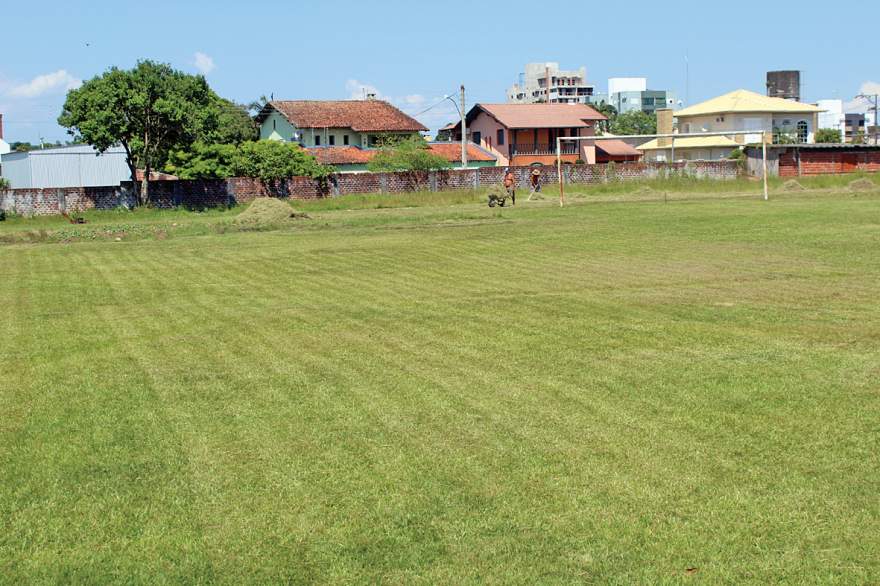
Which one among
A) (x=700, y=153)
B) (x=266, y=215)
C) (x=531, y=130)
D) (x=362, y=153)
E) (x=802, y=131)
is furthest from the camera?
(x=802, y=131)

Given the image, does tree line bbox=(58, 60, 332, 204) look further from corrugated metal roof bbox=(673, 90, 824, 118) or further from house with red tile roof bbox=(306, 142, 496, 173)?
corrugated metal roof bbox=(673, 90, 824, 118)

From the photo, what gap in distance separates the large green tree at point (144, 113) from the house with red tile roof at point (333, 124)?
30.0 m

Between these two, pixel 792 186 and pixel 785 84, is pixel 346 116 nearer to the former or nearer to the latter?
pixel 792 186

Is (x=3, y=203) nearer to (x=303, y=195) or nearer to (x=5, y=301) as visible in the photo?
(x=303, y=195)

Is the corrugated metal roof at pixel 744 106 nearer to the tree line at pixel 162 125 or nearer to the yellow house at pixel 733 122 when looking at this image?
the yellow house at pixel 733 122

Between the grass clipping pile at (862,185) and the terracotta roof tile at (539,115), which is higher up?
the terracotta roof tile at (539,115)

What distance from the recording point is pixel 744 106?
99875mm

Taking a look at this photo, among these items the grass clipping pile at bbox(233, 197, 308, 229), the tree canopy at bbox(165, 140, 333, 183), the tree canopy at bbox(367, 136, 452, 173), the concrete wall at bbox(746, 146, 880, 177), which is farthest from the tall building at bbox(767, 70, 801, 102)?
the grass clipping pile at bbox(233, 197, 308, 229)

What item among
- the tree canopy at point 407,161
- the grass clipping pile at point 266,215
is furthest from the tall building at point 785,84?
the grass clipping pile at point 266,215

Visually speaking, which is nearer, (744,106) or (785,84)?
(744,106)

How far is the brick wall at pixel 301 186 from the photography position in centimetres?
5041

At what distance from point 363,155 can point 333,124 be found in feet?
15.9

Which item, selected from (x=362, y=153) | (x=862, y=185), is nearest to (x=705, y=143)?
Answer: (x=362, y=153)

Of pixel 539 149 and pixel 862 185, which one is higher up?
pixel 539 149
